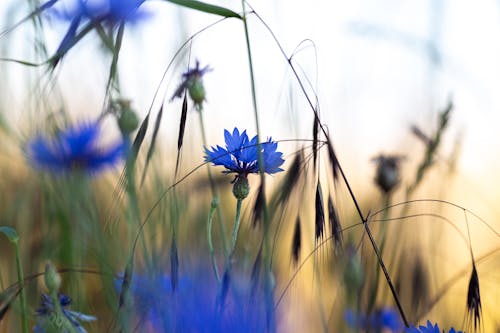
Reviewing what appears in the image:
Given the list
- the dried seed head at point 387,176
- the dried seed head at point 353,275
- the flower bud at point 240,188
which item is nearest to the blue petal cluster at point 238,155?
the flower bud at point 240,188

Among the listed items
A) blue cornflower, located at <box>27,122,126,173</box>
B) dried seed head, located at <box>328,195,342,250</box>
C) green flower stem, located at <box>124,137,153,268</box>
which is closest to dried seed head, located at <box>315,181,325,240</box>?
dried seed head, located at <box>328,195,342,250</box>

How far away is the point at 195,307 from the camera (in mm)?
425

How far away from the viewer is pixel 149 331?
532 millimetres

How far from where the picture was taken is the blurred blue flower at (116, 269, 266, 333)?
0.41 meters

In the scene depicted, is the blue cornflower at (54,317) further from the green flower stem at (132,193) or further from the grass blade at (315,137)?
the grass blade at (315,137)

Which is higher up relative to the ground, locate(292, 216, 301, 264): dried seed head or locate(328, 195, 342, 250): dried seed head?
locate(328, 195, 342, 250): dried seed head

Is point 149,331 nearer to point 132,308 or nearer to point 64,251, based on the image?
point 132,308

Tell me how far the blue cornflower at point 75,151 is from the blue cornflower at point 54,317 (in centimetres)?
14

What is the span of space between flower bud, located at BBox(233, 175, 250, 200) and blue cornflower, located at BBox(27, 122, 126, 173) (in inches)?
5.8

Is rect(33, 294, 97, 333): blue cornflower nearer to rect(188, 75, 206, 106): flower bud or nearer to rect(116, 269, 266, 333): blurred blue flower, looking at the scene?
rect(116, 269, 266, 333): blurred blue flower

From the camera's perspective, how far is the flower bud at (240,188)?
1.86 feet

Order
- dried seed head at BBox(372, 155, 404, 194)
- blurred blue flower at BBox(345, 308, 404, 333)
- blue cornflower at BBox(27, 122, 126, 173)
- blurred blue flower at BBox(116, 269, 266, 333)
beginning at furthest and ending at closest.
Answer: dried seed head at BBox(372, 155, 404, 194) → blue cornflower at BBox(27, 122, 126, 173) → blurred blue flower at BBox(345, 308, 404, 333) → blurred blue flower at BBox(116, 269, 266, 333)

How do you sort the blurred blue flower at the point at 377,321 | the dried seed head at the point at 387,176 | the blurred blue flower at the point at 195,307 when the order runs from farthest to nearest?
the dried seed head at the point at 387,176 < the blurred blue flower at the point at 377,321 < the blurred blue flower at the point at 195,307

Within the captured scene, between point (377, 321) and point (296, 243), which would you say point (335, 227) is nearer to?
point (296, 243)
